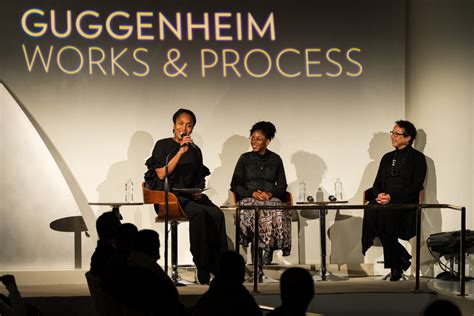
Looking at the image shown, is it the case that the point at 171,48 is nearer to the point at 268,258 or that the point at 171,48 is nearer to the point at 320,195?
the point at 320,195

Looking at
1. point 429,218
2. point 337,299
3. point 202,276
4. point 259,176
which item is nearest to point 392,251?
point 429,218

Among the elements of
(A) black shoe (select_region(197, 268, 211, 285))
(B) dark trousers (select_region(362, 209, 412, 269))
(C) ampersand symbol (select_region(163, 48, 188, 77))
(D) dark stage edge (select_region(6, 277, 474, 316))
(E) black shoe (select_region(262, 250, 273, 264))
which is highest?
(C) ampersand symbol (select_region(163, 48, 188, 77))

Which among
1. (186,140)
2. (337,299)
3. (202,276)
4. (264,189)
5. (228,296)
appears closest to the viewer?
(228,296)

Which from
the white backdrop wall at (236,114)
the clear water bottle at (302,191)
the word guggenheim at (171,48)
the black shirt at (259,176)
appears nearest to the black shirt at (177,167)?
the black shirt at (259,176)

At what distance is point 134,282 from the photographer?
13.0ft

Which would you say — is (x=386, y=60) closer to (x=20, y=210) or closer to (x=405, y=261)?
(x=405, y=261)

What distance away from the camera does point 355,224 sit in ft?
28.8

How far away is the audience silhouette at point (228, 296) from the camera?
13.2 feet

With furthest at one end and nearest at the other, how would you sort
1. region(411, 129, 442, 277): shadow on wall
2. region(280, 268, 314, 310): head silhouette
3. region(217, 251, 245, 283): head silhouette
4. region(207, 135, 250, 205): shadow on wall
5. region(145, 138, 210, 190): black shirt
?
region(207, 135, 250, 205): shadow on wall, region(411, 129, 442, 277): shadow on wall, region(145, 138, 210, 190): black shirt, region(217, 251, 245, 283): head silhouette, region(280, 268, 314, 310): head silhouette

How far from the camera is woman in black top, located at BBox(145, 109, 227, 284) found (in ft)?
24.8

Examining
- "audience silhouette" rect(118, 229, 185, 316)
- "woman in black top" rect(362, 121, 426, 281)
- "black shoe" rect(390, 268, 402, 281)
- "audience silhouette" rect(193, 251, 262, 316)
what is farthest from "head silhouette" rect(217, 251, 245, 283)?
"black shoe" rect(390, 268, 402, 281)

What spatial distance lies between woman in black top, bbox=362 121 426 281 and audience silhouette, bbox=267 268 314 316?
168 inches

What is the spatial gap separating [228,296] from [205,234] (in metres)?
3.50

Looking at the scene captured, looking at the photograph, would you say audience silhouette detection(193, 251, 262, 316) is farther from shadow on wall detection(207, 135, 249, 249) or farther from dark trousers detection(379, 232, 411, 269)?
shadow on wall detection(207, 135, 249, 249)
